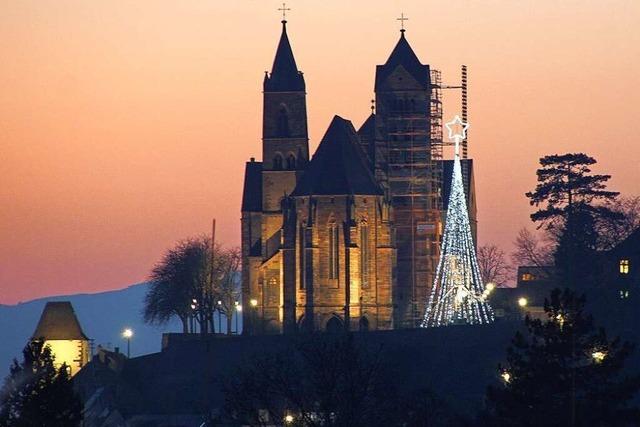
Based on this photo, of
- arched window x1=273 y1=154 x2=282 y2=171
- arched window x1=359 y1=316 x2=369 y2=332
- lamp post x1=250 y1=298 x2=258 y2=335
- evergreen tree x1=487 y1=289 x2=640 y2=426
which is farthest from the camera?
arched window x1=273 y1=154 x2=282 y2=171

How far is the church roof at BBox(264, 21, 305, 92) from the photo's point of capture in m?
171

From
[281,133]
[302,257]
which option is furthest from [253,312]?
[281,133]

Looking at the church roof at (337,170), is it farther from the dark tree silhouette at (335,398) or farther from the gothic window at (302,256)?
the dark tree silhouette at (335,398)

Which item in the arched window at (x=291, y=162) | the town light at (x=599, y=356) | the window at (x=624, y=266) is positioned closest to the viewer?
the town light at (x=599, y=356)

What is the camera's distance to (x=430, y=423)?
10100cm

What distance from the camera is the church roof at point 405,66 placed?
17225 cm

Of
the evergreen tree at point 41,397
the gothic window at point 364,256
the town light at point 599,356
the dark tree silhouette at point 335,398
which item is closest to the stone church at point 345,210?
the gothic window at point 364,256

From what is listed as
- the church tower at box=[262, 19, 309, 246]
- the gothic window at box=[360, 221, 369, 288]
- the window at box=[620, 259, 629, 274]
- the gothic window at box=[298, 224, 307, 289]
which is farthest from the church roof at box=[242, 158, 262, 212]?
the window at box=[620, 259, 629, 274]

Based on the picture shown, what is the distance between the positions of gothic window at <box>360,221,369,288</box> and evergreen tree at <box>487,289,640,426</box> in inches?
2913

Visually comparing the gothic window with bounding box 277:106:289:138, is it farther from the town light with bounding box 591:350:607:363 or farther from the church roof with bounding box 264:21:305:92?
the town light with bounding box 591:350:607:363

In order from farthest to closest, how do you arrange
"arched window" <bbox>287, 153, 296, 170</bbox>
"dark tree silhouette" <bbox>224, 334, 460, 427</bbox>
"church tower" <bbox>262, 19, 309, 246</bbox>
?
"arched window" <bbox>287, 153, 296, 170</bbox> < "church tower" <bbox>262, 19, 309, 246</bbox> < "dark tree silhouette" <bbox>224, 334, 460, 427</bbox>

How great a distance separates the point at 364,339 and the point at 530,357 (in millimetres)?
62884

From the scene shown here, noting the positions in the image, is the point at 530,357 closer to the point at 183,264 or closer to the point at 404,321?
the point at 404,321

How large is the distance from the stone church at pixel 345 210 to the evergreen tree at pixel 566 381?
2885 inches
